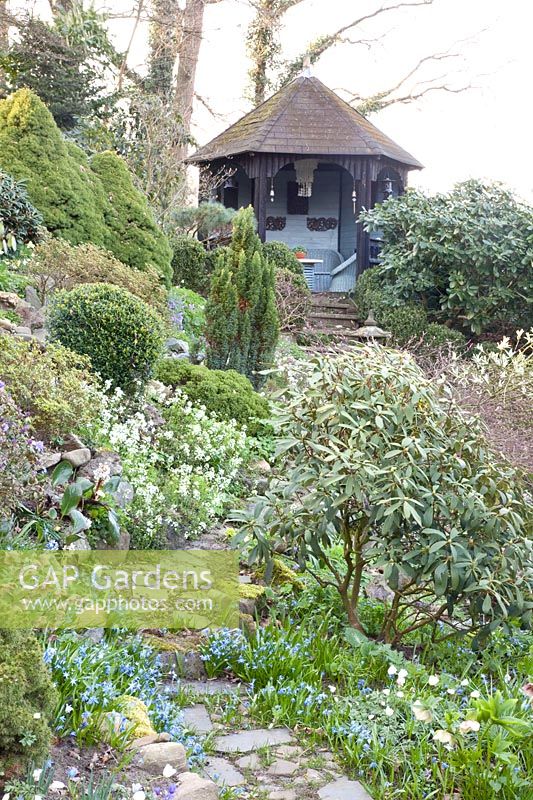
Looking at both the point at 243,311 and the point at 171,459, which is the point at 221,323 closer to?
the point at 243,311

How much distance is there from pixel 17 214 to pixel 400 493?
738 cm

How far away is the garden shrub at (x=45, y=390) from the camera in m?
5.03

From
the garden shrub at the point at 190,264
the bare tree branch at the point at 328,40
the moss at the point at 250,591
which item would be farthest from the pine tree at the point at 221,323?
the bare tree branch at the point at 328,40

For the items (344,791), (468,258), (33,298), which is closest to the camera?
(344,791)

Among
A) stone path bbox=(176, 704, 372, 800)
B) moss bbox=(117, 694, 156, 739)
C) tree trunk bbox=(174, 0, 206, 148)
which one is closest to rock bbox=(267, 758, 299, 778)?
stone path bbox=(176, 704, 372, 800)

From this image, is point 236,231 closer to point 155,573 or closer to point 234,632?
point 155,573

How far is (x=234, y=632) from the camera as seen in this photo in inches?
160

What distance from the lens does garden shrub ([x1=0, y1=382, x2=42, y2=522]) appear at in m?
3.73

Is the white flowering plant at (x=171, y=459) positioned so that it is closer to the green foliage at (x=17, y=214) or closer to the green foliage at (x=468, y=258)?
the green foliage at (x=17, y=214)

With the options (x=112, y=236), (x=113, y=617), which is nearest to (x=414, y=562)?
(x=113, y=617)

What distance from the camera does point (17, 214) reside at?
9633 millimetres

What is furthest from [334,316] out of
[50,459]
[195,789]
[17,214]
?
[195,789]

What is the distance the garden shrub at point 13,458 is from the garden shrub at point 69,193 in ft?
22.2

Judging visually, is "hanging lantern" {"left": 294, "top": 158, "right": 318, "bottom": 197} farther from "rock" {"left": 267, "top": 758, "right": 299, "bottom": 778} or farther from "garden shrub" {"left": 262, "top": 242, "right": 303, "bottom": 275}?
"rock" {"left": 267, "top": 758, "right": 299, "bottom": 778}
